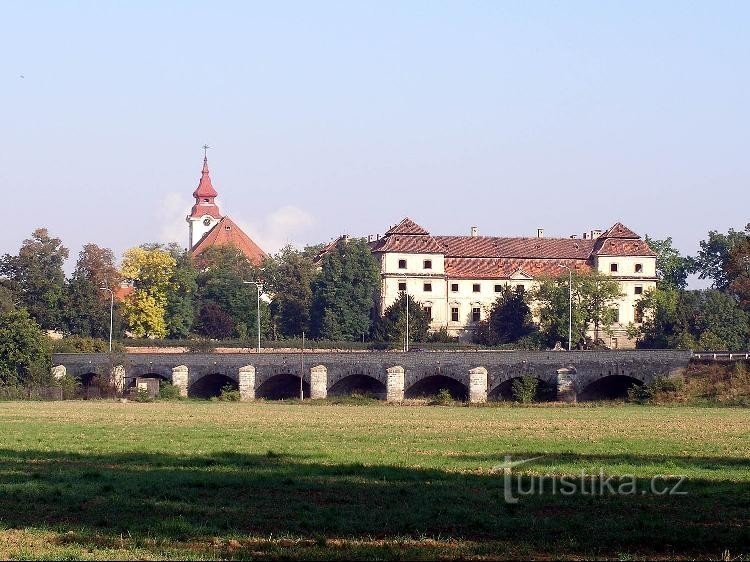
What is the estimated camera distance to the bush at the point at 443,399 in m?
84.0

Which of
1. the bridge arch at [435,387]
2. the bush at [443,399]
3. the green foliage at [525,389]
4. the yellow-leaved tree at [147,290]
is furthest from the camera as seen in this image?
the yellow-leaved tree at [147,290]

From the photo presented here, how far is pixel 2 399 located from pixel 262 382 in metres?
17.0

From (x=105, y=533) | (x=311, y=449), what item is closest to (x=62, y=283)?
(x=311, y=449)

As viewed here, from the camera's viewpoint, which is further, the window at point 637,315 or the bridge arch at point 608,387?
the window at point 637,315

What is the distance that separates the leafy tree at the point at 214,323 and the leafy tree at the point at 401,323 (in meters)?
17.4

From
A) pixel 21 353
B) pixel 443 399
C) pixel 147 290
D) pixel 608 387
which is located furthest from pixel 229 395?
pixel 147 290

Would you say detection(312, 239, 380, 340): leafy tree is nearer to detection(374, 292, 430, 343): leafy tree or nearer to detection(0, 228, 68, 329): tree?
detection(374, 292, 430, 343): leafy tree

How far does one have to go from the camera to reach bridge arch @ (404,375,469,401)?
91812mm

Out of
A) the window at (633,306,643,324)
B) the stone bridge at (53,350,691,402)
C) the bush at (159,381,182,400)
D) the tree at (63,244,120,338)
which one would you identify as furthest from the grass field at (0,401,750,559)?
the window at (633,306,643,324)

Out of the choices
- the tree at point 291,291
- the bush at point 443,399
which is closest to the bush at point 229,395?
the bush at point 443,399

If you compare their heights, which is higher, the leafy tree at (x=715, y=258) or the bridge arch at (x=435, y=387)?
the leafy tree at (x=715, y=258)

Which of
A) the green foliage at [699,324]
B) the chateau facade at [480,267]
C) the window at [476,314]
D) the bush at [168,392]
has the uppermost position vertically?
the chateau facade at [480,267]

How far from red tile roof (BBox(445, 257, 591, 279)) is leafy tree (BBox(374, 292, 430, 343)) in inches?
617

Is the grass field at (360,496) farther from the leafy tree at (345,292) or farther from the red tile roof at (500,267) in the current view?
the red tile roof at (500,267)
